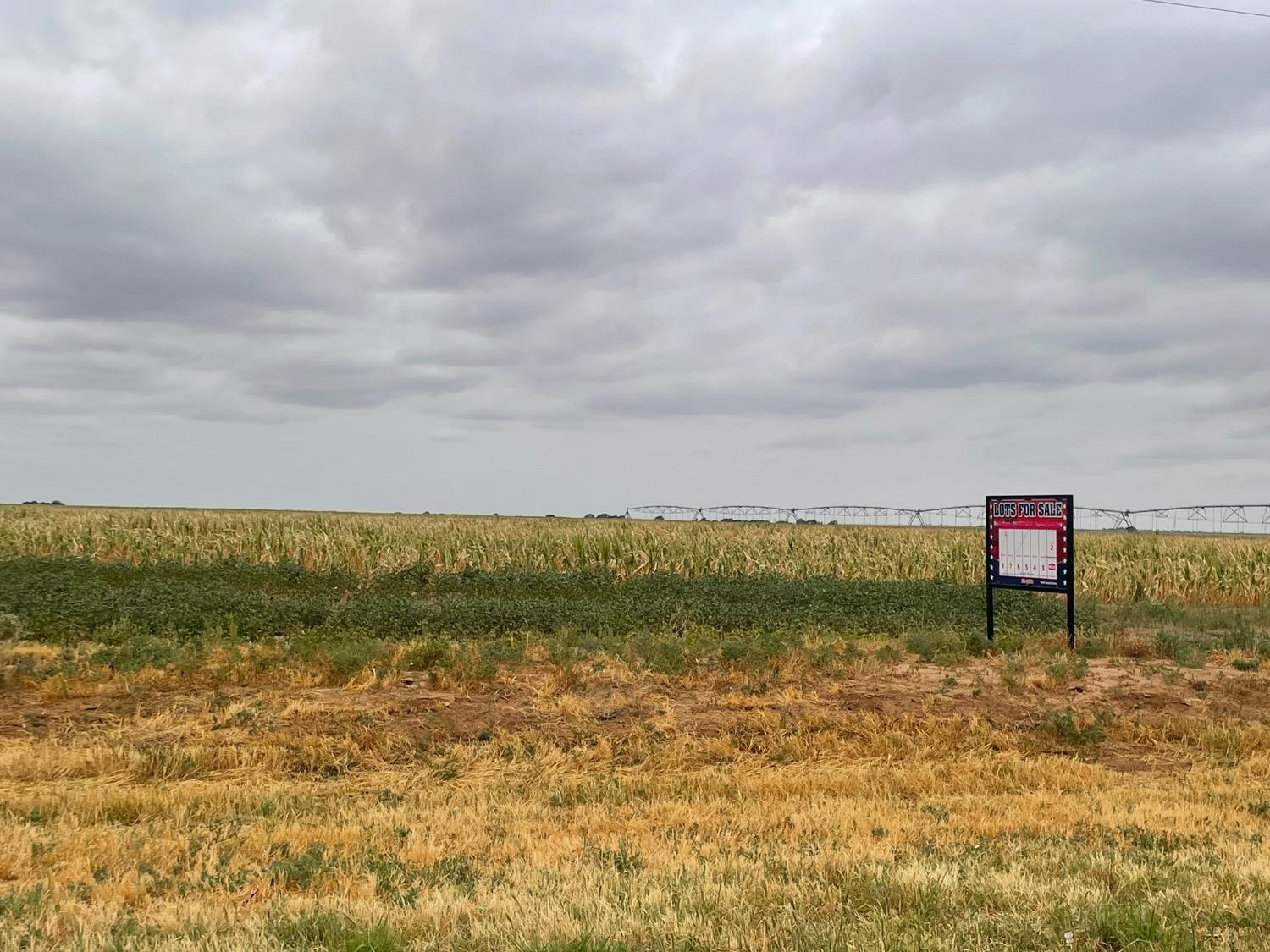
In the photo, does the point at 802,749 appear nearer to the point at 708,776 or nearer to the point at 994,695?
the point at 708,776

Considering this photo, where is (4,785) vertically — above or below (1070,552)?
below

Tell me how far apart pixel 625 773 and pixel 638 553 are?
19.8 m

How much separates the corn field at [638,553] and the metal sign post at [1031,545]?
1223cm

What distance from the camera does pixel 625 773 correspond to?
32.3 feet

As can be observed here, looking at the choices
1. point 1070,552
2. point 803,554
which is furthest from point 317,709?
point 803,554

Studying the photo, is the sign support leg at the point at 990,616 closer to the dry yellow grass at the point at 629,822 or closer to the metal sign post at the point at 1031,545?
the metal sign post at the point at 1031,545

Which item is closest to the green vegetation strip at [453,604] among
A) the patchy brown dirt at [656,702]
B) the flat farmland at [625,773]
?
the flat farmland at [625,773]

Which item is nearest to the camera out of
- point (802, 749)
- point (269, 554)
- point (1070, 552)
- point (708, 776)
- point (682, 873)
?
point (682, 873)

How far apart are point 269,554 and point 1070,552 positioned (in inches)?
912

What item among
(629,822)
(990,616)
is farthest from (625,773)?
(990,616)

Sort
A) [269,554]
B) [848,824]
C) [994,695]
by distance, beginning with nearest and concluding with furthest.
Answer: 1. [848,824]
2. [994,695]
3. [269,554]

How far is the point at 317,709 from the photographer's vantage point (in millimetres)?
11250

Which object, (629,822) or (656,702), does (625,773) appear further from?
(656,702)

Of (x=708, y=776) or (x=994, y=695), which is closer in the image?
(x=708, y=776)
